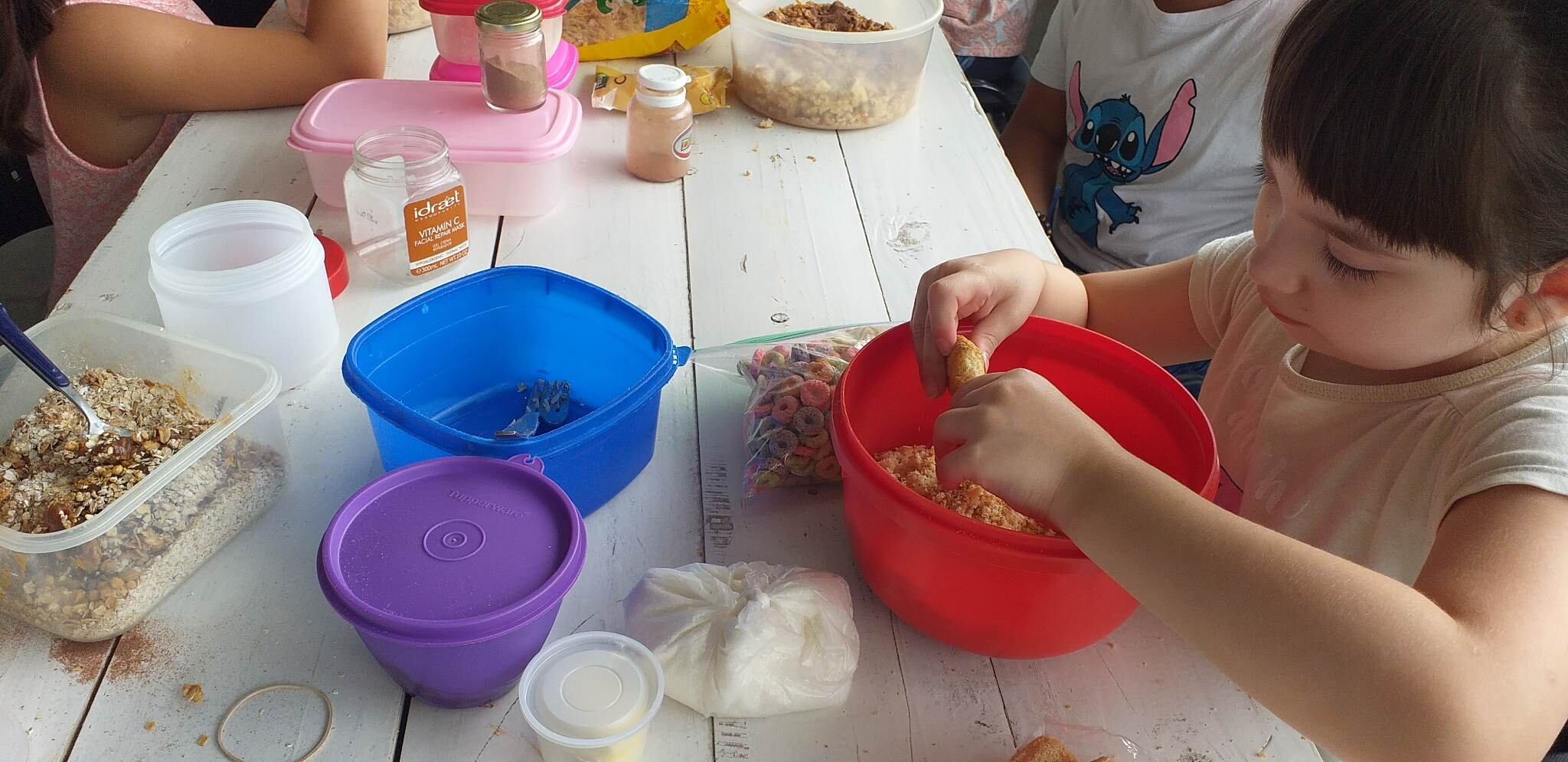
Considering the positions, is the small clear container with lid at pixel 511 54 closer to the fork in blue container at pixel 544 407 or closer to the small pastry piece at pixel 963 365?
the fork in blue container at pixel 544 407

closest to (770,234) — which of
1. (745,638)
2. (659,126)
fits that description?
(659,126)

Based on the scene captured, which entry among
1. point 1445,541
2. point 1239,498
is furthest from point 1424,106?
point 1239,498

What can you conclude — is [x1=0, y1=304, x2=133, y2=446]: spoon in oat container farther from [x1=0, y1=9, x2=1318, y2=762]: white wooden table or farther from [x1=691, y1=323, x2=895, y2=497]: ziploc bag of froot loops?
[x1=691, y1=323, x2=895, y2=497]: ziploc bag of froot loops

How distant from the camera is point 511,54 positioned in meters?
1.16

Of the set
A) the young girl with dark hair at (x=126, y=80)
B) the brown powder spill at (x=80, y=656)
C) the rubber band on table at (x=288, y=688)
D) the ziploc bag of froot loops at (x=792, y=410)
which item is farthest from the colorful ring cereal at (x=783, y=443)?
the young girl with dark hair at (x=126, y=80)

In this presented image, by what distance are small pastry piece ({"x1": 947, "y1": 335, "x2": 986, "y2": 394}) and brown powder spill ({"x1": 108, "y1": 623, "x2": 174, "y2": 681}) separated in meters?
0.57

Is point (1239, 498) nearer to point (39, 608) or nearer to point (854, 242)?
point (854, 242)

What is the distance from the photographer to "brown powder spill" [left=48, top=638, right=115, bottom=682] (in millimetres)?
651

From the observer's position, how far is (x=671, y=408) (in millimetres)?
927

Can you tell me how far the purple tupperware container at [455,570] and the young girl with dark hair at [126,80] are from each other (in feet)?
2.57

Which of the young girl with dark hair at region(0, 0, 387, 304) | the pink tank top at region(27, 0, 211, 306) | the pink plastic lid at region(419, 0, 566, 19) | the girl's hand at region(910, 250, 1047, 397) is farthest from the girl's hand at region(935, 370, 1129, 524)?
the pink tank top at region(27, 0, 211, 306)

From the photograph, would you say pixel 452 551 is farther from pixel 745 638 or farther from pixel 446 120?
pixel 446 120

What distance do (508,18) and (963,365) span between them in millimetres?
715

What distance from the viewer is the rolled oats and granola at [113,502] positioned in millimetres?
638
